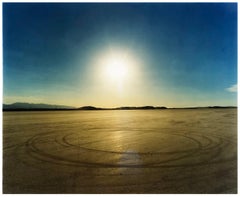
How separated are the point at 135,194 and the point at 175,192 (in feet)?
1.87

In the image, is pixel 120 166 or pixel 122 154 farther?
pixel 122 154

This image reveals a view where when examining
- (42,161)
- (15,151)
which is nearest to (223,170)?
(42,161)

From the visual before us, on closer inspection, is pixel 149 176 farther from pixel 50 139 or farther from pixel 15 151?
pixel 50 139

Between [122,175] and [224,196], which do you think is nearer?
[224,196]

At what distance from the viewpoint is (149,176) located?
14.6 feet

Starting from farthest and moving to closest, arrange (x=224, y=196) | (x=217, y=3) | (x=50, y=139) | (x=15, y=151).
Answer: (x=50, y=139) → (x=15, y=151) → (x=217, y=3) → (x=224, y=196)

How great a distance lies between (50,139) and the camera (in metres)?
7.71

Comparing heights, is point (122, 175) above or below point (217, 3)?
below

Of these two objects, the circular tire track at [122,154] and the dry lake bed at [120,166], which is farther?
the circular tire track at [122,154]

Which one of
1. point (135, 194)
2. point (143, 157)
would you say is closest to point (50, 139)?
point (143, 157)

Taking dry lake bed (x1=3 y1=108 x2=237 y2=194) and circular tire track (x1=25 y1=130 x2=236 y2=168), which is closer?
dry lake bed (x1=3 y1=108 x2=237 y2=194)

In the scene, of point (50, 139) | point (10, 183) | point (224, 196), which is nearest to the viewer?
point (224, 196)

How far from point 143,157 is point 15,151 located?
282 centimetres

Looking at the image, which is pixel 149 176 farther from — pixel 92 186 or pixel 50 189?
pixel 50 189
